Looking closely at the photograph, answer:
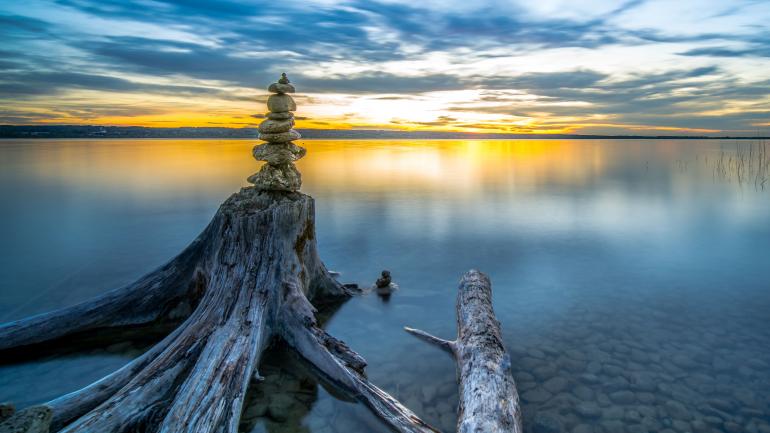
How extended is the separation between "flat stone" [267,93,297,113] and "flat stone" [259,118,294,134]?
0.72 ft

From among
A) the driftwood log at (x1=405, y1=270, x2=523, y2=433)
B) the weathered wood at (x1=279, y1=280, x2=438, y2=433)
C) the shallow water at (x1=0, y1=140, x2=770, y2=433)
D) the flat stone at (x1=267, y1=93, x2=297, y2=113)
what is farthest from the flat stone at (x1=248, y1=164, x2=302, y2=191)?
the driftwood log at (x1=405, y1=270, x2=523, y2=433)

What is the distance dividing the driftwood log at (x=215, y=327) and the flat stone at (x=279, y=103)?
169cm

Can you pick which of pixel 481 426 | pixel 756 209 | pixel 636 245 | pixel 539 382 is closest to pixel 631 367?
pixel 539 382

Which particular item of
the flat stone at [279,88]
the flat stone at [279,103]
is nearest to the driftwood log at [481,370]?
the flat stone at [279,103]

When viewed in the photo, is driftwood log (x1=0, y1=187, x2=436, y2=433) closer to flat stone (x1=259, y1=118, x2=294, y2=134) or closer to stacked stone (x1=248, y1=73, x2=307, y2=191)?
stacked stone (x1=248, y1=73, x2=307, y2=191)

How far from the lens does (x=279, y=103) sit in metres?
8.95

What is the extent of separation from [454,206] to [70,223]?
16078 mm

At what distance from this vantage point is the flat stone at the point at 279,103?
8.92 metres

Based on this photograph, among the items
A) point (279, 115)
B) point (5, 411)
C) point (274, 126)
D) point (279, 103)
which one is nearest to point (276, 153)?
point (274, 126)

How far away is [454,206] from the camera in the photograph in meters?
22.2

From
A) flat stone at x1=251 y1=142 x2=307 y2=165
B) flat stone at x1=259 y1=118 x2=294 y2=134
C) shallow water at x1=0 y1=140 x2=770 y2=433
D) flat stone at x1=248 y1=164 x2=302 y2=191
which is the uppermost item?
flat stone at x1=259 y1=118 x2=294 y2=134

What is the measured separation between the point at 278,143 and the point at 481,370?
5.87 m

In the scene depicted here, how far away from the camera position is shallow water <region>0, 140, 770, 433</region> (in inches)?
236

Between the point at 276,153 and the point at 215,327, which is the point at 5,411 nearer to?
the point at 215,327
